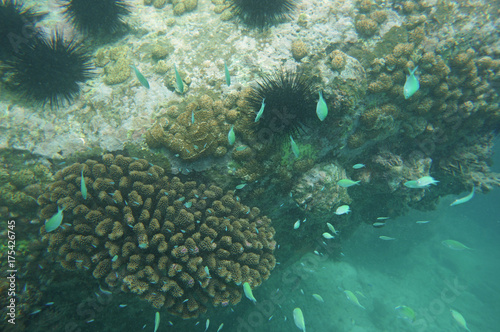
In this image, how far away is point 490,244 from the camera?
81.0 ft

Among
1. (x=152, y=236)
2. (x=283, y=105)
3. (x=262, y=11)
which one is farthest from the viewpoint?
(x=262, y=11)

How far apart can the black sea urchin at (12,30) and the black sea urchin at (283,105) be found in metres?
5.06

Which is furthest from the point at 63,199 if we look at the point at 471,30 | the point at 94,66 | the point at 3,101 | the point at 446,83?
the point at 471,30

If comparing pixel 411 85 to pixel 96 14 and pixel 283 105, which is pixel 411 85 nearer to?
pixel 283 105

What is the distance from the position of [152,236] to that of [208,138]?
2000 mm

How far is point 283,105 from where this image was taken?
13.1 ft

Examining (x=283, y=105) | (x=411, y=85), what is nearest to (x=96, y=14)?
(x=283, y=105)

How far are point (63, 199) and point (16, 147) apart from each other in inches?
85.1

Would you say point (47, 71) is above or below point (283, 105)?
above

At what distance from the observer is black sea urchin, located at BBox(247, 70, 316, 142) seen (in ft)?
13.1

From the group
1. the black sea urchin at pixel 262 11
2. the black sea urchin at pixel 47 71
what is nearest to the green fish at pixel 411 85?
the black sea urchin at pixel 262 11

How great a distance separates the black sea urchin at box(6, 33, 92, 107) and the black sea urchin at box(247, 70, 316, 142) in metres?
4.26

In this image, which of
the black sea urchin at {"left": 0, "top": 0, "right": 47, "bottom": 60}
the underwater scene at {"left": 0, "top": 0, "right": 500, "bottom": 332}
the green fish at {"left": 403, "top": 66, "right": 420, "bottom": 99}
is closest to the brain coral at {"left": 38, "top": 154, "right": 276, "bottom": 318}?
the underwater scene at {"left": 0, "top": 0, "right": 500, "bottom": 332}

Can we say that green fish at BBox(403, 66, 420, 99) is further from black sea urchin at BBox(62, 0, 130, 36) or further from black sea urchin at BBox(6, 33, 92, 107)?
black sea urchin at BBox(62, 0, 130, 36)
